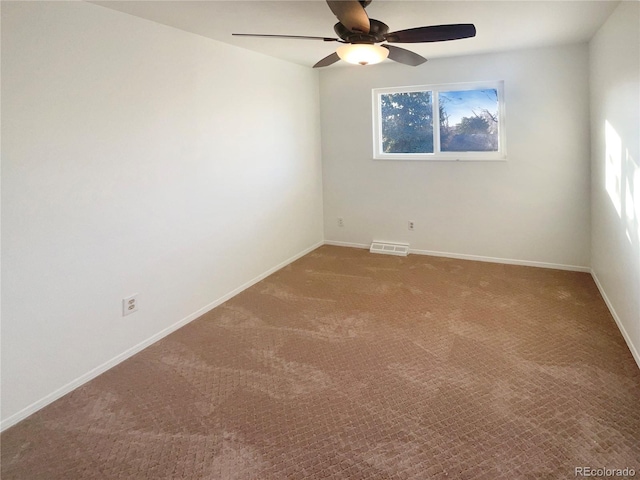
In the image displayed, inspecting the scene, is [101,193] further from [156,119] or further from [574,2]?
[574,2]

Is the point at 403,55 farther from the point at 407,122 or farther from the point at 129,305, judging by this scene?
the point at 129,305

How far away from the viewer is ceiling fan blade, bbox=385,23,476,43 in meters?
2.38

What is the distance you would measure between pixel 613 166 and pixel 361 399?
252cm

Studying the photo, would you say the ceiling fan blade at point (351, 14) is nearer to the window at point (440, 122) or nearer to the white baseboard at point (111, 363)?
the white baseboard at point (111, 363)

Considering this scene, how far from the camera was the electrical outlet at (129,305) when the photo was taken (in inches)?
112

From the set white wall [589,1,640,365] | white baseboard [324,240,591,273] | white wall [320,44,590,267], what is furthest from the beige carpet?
white wall [320,44,590,267]

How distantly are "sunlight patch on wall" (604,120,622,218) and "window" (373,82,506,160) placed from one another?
4.11 feet

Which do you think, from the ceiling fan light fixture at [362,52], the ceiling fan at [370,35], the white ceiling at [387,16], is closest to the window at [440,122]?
the white ceiling at [387,16]

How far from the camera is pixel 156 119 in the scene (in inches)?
119

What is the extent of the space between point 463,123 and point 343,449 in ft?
12.7

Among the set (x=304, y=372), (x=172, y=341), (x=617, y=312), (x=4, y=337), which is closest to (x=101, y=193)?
(x=4, y=337)

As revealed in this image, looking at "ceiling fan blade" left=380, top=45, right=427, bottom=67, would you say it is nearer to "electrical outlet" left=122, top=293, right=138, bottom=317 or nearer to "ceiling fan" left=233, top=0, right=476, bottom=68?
"ceiling fan" left=233, top=0, right=476, bottom=68

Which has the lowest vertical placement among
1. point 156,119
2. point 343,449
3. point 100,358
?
point 343,449

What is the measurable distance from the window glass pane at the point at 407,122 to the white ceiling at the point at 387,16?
1.20 m
